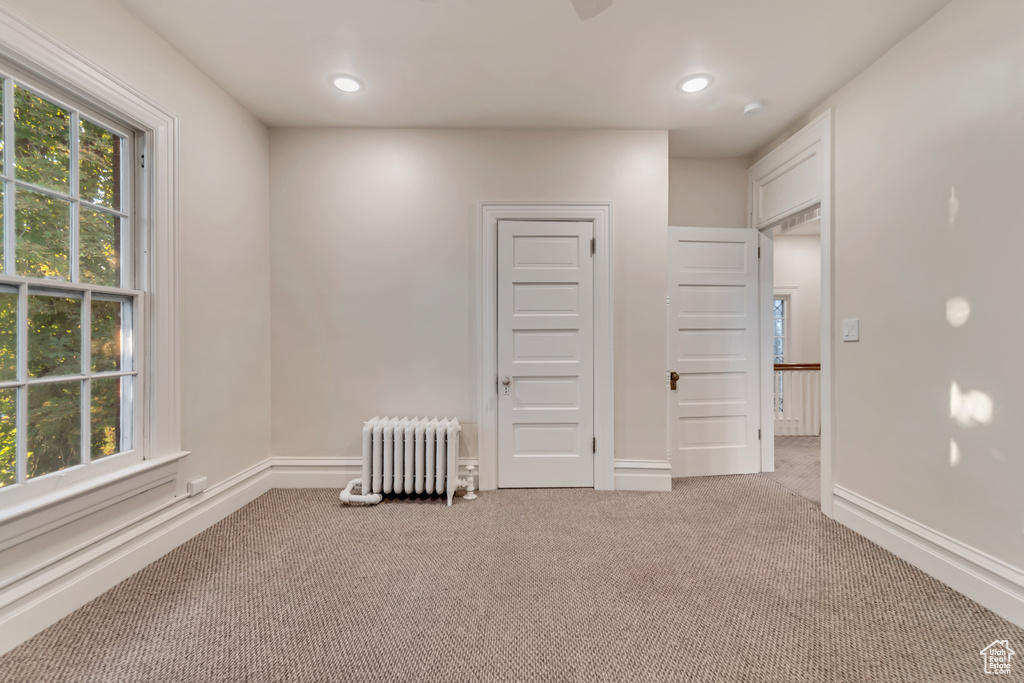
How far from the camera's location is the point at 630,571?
1.83 m

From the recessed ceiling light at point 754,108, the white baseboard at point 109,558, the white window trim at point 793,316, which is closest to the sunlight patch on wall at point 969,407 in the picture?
the recessed ceiling light at point 754,108

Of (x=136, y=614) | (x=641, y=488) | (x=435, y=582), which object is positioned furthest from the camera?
(x=641, y=488)

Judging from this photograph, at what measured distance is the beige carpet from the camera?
1.29 meters

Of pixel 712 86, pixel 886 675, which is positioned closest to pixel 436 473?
pixel 886 675

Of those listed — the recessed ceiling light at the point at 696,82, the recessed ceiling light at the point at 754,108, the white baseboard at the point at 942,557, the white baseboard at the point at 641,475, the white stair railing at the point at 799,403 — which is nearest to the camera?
the white baseboard at the point at 942,557

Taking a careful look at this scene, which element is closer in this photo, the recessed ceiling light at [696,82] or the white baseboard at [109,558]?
the white baseboard at [109,558]

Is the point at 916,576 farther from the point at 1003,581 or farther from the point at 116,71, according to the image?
the point at 116,71

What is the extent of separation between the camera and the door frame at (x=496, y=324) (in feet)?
9.21

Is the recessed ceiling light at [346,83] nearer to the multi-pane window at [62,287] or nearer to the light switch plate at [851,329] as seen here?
the multi-pane window at [62,287]

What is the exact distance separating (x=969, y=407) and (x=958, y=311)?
42 centimetres

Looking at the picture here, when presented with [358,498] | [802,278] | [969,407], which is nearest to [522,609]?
[358,498]

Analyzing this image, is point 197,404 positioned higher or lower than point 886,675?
higher

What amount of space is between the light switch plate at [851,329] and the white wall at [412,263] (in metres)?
1.02

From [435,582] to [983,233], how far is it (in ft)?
9.08
